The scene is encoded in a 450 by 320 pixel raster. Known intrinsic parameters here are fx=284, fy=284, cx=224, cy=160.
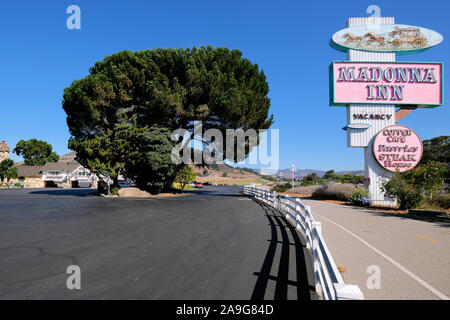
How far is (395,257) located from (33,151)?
370ft

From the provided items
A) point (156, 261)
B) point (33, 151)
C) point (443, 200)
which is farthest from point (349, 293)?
point (33, 151)

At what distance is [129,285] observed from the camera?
15.5ft

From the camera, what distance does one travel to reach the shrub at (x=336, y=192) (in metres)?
25.0

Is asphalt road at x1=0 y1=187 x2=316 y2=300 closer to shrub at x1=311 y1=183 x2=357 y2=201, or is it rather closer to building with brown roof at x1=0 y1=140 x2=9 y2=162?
shrub at x1=311 y1=183 x2=357 y2=201

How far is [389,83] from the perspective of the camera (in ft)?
70.1

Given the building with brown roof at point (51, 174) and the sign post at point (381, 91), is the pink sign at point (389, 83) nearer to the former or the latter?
the sign post at point (381, 91)

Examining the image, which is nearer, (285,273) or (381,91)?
(285,273)

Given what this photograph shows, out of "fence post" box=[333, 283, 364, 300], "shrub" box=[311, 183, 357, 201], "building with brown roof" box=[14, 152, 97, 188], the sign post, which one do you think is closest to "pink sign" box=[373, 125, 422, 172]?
the sign post

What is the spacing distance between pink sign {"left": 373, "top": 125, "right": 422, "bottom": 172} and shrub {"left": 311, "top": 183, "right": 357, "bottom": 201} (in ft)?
13.9

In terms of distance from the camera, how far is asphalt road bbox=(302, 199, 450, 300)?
4.59 meters

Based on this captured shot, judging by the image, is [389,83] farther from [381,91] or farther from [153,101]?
[153,101]

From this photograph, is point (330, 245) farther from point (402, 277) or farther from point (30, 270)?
point (30, 270)

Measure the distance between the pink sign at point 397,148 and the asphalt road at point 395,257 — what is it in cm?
1074
